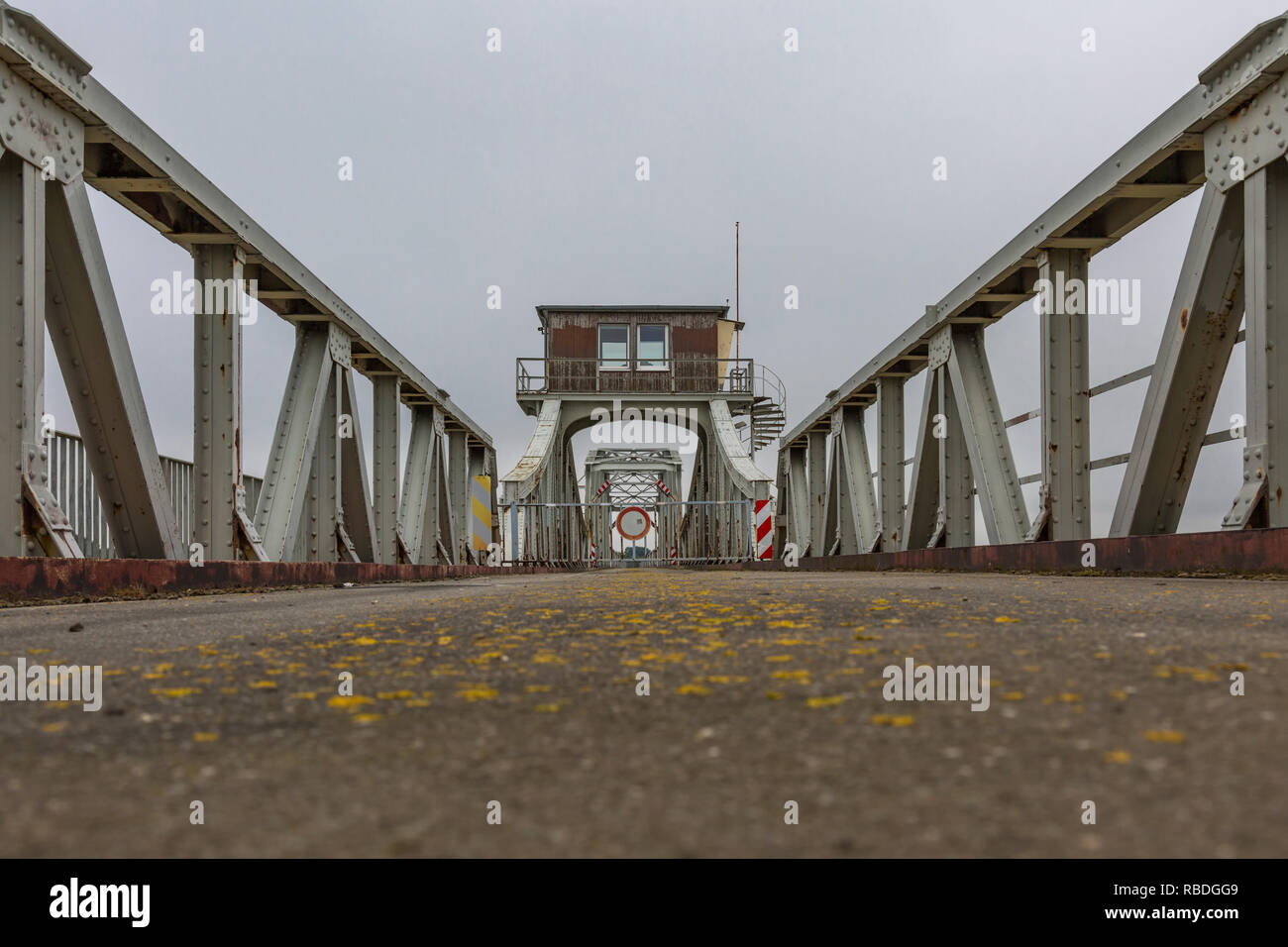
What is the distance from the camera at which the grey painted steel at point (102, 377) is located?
5.52 meters

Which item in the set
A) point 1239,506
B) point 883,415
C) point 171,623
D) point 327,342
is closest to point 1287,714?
point 171,623

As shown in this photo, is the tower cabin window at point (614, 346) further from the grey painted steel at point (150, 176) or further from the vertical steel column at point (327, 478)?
the vertical steel column at point (327, 478)

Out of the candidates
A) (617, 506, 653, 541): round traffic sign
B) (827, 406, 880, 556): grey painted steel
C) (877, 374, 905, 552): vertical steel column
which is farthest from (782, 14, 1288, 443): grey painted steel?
(617, 506, 653, 541): round traffic sign

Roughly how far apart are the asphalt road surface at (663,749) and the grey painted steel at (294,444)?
6120mm

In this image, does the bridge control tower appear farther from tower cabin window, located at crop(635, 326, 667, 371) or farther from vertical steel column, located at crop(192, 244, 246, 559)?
vertical steel column, located at crop(192, 244, 246, 559)

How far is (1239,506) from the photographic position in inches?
215

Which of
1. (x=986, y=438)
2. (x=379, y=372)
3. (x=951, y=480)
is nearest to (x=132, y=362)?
(x=986, y=438)

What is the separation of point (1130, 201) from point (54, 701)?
7.86 meters

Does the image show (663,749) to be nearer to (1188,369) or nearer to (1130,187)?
(1188,369)

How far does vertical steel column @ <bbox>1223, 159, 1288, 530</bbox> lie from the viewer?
17.4 feet

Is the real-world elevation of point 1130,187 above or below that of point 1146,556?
above

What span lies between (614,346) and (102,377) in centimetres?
2327

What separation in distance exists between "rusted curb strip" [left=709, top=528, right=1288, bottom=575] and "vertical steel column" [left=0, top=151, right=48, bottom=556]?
240 inches

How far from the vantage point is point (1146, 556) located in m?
6.11
